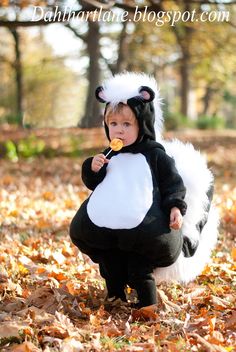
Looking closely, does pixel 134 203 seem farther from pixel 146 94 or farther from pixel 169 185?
pixel 146 94

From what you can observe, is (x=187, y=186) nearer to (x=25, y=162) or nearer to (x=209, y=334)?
(x=209, y=334)

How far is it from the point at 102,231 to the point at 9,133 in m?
12.3

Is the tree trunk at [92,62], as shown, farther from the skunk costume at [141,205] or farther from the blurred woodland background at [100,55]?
the skunk costume at [141,205]

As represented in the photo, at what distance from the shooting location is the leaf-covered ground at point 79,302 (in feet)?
9.22

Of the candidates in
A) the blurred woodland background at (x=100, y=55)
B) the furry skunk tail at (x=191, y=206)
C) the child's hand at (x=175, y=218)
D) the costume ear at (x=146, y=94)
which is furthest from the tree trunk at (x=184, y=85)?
the child's hand at (x=175, y=218)

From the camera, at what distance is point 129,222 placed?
3016mm

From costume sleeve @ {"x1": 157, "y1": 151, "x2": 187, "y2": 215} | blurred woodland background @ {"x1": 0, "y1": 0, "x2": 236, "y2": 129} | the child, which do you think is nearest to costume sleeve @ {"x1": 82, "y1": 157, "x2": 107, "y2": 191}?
the child

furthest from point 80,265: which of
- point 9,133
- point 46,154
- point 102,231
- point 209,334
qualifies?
point 9,133

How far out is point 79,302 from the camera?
3.47 m

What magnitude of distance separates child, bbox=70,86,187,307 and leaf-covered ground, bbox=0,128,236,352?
0.28 metres

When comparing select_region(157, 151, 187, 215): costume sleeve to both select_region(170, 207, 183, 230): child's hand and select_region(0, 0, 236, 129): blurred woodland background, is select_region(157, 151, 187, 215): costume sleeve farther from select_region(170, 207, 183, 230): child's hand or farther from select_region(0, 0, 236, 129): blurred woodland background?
select_region(0, 0, 236, 129): blurred woodland background

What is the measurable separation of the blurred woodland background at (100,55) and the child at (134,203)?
4851 millimetres

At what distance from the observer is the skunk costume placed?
9.98ft

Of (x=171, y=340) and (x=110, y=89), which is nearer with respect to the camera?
(x=171, y=340)
